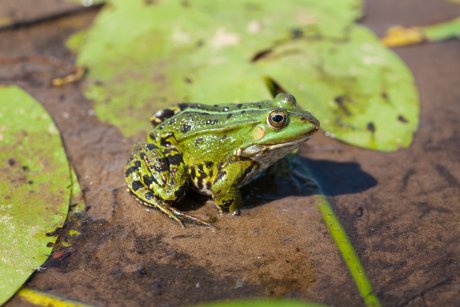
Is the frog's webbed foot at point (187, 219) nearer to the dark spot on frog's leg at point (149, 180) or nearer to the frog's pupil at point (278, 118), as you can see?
the dark spot on frog's leg at point (149, 180)

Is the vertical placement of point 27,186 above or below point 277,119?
below

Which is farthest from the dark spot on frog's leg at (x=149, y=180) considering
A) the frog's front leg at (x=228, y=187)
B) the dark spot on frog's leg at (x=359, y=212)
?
the dark spot on frog's leg at (x=359, y=212)

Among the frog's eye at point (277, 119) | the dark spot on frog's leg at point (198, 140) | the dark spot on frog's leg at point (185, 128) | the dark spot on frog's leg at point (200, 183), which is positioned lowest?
the dark spot on frog's leg at point (200, 183)

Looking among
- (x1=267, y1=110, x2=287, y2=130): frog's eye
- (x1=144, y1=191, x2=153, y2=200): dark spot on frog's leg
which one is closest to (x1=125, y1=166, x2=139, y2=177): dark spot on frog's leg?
(x1=144, y1=191, x2=153, y2=200): dark spot on frog's leg

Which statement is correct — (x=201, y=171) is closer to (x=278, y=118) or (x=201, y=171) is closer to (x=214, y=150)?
(x=214, y=150)

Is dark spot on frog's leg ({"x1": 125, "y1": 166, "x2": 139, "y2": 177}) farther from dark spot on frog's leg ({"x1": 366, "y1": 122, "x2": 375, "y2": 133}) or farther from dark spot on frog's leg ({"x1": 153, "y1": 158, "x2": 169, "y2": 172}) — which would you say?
dark spot on frog's leg ({"x1": 366, "y1": 122, "x2": 375, "y2": 133})

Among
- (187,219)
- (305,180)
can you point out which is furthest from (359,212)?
(187,219)
